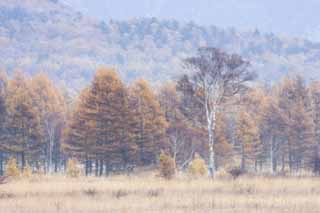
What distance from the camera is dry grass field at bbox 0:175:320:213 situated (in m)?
18.8

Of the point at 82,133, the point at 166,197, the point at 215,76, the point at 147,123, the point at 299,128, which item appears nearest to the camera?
the point at 166,197

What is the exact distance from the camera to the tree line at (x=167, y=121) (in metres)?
44.0

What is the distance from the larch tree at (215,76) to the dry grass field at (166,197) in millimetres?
16024

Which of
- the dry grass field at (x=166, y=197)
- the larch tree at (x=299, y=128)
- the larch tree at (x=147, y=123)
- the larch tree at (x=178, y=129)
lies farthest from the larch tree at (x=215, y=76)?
the dry grass field at (x=166, y=197)

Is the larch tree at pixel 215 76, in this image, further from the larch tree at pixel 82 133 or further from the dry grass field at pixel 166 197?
the dry grass field at pixel 166 197

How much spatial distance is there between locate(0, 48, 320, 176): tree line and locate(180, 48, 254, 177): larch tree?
0.22ft

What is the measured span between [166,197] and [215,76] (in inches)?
873

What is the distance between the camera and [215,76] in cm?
4316

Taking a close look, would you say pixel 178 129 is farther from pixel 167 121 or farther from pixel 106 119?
pixel 106 119

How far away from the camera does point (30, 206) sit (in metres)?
19.5

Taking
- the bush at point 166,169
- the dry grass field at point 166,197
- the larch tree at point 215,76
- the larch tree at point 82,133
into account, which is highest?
the larch tree at point 215,76

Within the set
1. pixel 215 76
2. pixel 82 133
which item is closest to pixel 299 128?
pixel 215 76

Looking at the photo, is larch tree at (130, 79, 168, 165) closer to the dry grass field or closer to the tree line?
the tree line

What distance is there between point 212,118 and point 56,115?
29.8 meters
